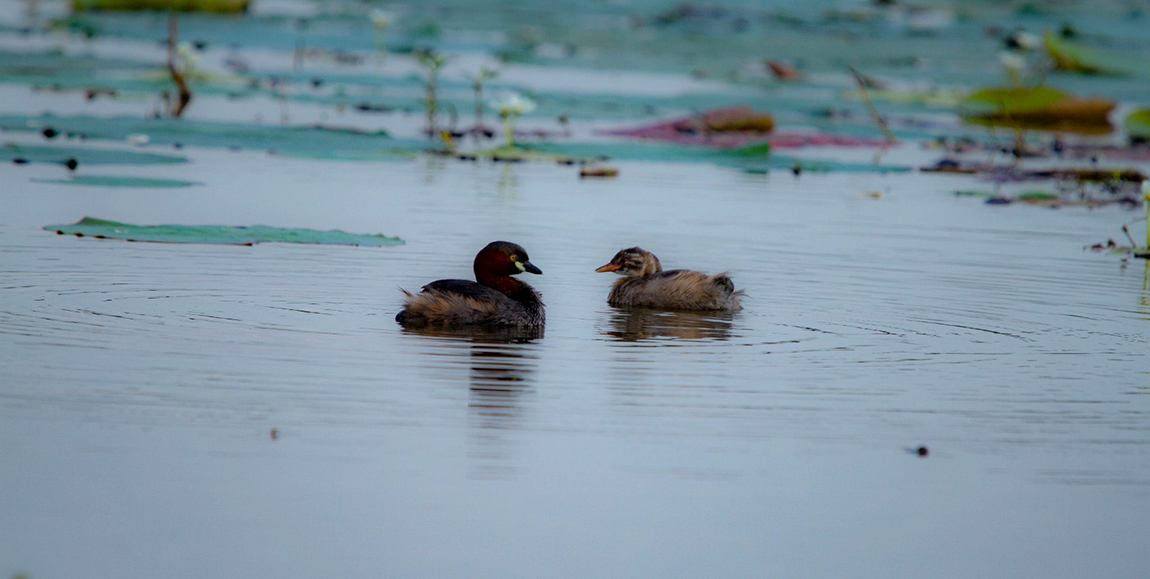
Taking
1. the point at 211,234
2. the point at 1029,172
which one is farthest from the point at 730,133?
the point at 211,234

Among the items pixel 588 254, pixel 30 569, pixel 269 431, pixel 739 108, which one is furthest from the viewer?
pixel 739 108

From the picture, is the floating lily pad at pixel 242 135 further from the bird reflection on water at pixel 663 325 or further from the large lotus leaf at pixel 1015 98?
the large lotus leaf at pixel 1015 98

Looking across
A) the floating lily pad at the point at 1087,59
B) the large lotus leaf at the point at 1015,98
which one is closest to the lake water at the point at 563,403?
the large lotus leaf at the point at 1015,98

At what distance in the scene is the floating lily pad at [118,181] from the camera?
1262cm

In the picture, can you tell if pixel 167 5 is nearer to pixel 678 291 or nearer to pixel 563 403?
pixel 678 291

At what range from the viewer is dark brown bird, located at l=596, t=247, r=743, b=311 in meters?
9.33

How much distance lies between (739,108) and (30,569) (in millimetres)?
16440

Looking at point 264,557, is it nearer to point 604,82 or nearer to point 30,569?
point 30,569

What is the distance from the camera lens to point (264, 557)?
15.2ft

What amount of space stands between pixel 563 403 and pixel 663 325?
2.52 m

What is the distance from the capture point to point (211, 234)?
1026 centimetres

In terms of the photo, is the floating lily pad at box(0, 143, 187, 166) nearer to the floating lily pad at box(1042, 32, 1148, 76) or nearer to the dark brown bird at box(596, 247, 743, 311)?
the dark brown bird at box(596, 247, 743, 311)

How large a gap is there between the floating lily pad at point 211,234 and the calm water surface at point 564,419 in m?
0.09

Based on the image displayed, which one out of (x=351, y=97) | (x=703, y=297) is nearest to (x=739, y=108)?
(x=351, y=97)
